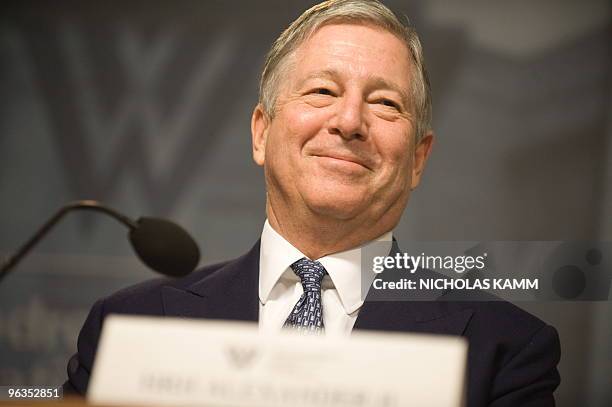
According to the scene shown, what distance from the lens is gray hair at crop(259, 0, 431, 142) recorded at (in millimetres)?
2031

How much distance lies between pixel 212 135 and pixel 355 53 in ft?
2.26

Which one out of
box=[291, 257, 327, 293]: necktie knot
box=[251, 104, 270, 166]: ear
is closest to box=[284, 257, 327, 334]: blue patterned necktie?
box=[291, 257, 327, 293]: necktie knot

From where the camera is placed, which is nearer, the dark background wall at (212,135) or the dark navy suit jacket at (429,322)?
the dark navy suit jacket at (429,322)

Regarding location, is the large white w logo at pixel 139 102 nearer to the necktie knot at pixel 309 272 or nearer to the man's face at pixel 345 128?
the man's face at pixel 345 128

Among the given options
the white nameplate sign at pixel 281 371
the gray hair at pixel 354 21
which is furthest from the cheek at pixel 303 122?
the white nameplate sign at pixel 281 371

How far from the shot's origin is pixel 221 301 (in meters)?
1.94

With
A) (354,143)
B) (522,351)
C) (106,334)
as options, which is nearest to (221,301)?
(354,143)

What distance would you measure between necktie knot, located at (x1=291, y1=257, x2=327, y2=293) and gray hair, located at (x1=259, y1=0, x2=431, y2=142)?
0.37 m

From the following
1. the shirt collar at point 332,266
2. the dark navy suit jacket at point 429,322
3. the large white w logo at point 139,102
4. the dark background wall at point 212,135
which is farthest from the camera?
the large white w logo at point 139,102

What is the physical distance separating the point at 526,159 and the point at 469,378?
0.79 meters

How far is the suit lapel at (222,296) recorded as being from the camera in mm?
1912

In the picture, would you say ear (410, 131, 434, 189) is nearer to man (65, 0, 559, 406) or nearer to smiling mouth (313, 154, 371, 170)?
man (65, 0, 559, 406)
